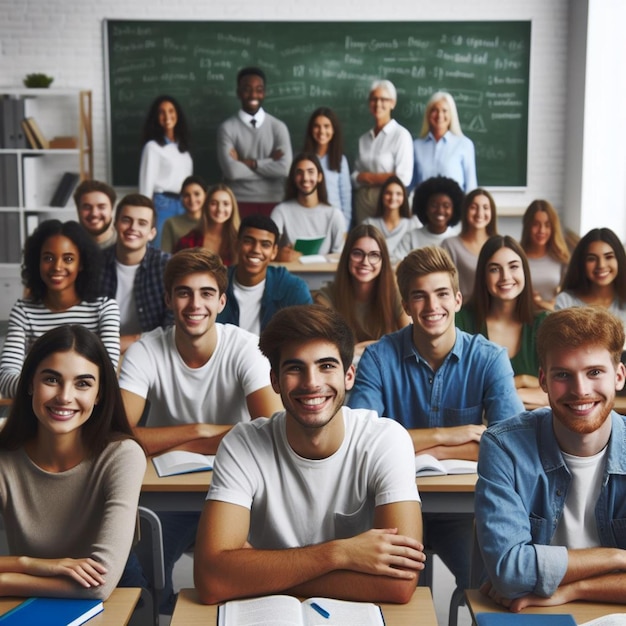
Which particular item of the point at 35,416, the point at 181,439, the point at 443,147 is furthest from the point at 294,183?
the point at 35,416

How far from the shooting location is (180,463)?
3100 mm

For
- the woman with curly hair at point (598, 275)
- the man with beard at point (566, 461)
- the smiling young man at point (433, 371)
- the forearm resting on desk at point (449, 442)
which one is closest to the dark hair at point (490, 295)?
the woman with curly hair at point (598, 275)

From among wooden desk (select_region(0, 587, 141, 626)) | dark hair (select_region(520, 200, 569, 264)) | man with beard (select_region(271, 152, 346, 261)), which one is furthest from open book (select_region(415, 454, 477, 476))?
man with beard (select_region(271, 152, 346, 261))

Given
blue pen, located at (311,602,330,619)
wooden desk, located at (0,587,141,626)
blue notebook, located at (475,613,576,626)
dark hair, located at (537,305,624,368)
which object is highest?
dark hair, located at (537,305,624,368)

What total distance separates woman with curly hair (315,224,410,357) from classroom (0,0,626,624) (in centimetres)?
404

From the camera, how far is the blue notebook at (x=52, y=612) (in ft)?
6.93

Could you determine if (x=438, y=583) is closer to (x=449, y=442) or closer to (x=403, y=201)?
(x=449, y=442)

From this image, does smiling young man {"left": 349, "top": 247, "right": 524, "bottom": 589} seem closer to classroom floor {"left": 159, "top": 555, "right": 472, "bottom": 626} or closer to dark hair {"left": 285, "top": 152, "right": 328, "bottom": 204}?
classroom floor {"left": 159, "top": 555, "right": 472, "bottom": 626}

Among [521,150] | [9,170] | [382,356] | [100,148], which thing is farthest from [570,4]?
[382,356]

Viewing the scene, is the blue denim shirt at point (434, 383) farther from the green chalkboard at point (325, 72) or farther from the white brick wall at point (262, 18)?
the white brick wall at point (262, 18)

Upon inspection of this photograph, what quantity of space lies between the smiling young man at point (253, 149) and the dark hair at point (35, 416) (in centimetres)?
553

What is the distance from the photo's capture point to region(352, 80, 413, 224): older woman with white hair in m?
7.67

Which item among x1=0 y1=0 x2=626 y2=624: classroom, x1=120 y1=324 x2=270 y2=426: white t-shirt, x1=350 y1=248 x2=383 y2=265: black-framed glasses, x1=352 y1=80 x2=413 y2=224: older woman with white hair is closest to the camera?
x1=120 y1=324 x2=270 y2=426: white t-shirt

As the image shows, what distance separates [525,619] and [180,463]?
1.30 m
